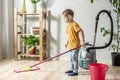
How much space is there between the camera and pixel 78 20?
4770mm

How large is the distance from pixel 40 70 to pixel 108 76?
111cm

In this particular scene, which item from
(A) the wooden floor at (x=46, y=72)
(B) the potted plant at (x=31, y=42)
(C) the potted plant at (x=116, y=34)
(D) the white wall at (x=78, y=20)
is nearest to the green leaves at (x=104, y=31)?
(C) the potted plant at (x=116, y=34)

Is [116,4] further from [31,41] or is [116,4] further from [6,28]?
[6,28]

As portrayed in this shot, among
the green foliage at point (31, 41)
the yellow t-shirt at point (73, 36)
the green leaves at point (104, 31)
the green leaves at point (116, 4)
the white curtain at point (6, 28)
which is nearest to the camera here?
the yellow t-shirt at point (73, 36)

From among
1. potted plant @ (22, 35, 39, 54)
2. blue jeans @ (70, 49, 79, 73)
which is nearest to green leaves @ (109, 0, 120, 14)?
blue jeans @ (70, 49, 79, 73)

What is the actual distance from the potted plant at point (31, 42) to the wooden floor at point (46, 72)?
31 cm

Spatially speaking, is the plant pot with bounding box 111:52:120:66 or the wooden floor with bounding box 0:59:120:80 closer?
the wooden floor with bounding box 0:59:120:80

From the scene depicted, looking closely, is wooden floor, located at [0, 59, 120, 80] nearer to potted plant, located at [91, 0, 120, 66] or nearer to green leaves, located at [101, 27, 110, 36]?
potted plant, located at [91, 0, 120, 66]

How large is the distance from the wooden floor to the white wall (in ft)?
1.76

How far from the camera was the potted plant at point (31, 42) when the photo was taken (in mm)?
4695

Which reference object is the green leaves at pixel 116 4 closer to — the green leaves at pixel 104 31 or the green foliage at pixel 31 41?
the green leaves at pixel 104 31

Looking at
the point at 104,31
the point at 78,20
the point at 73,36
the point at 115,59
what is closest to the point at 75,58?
the point at 73,36

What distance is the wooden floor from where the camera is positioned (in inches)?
133

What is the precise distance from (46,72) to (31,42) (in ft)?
3.69
